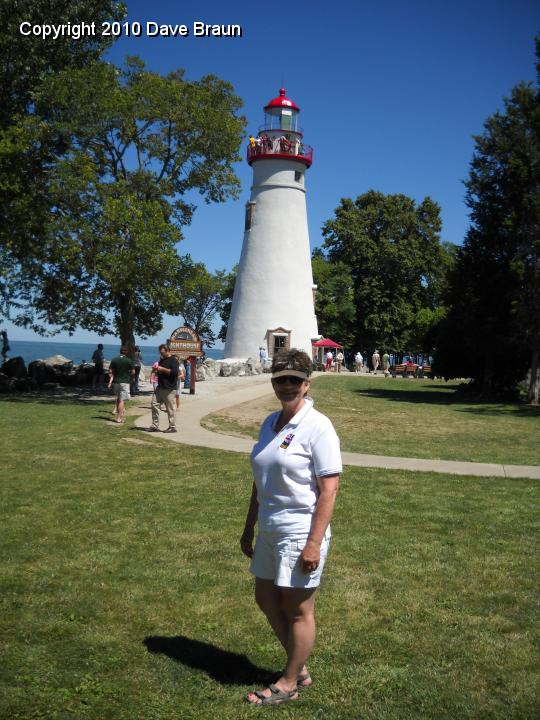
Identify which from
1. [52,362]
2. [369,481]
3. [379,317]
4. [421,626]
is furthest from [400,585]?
[379,317]

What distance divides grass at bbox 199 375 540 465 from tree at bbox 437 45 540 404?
2605 mm

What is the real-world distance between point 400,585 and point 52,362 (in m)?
27.4

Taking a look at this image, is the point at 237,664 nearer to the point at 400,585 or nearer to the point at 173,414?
the point at 400,585

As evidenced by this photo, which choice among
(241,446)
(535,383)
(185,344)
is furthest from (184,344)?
(535,383)

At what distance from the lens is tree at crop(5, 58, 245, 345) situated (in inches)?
865

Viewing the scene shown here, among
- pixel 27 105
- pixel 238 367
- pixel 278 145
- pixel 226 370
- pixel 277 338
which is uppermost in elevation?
pixel 278 145

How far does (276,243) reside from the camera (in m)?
41.0

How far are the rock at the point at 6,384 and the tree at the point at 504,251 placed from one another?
17.7 m

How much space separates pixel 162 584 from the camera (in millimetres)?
5914

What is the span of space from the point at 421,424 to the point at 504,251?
482 inches

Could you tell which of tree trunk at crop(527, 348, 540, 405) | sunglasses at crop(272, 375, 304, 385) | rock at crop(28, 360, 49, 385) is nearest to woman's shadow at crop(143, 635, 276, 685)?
sunglasses at crop(272, 375, 304, 385)

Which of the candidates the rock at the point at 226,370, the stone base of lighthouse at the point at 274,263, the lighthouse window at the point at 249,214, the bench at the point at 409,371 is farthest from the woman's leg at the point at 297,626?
the bench at the point at 409,371

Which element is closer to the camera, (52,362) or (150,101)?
(150,101)

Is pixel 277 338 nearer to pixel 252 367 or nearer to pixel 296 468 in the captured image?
pixel 252 367
